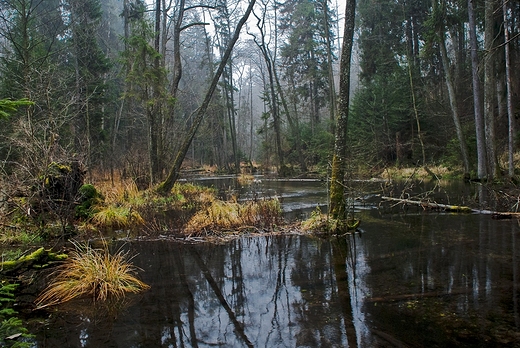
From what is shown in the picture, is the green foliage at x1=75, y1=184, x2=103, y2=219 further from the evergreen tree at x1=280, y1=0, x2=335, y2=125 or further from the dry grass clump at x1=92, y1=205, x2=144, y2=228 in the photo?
the evergreen tree at x1=280, y1=0, x2=335, y2=125

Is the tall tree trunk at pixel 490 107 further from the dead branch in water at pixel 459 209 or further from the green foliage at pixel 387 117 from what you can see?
the green foliage at pixel 387 117

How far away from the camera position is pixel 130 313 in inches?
158

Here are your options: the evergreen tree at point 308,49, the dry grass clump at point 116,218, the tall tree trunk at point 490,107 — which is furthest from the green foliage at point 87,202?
the evergreen tree at point 308,49

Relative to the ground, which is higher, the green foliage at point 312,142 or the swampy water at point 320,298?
the green foliage at point 312,142

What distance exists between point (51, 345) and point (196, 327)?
53.8 inches

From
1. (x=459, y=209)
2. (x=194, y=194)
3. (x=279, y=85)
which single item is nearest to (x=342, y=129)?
(x=459, y=209)

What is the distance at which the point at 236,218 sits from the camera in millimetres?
8406

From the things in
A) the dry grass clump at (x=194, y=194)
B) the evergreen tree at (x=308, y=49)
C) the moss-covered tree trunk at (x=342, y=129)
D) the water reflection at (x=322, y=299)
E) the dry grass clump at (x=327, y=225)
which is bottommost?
the water reflection at (x=322, y=299)

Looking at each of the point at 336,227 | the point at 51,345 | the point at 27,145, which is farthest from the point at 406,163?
the point at 51,345

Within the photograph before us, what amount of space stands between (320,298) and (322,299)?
39 mm

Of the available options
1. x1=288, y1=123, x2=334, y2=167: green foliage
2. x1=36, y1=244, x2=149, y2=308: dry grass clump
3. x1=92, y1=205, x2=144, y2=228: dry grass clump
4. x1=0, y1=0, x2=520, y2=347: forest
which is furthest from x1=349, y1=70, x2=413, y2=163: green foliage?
x1=36, y1=244, x2=149, y2=308: dry grass clump

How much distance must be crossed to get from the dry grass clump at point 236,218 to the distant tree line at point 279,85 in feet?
7.31

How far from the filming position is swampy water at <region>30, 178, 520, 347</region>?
3314 millimetres

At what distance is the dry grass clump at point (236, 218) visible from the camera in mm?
8117
